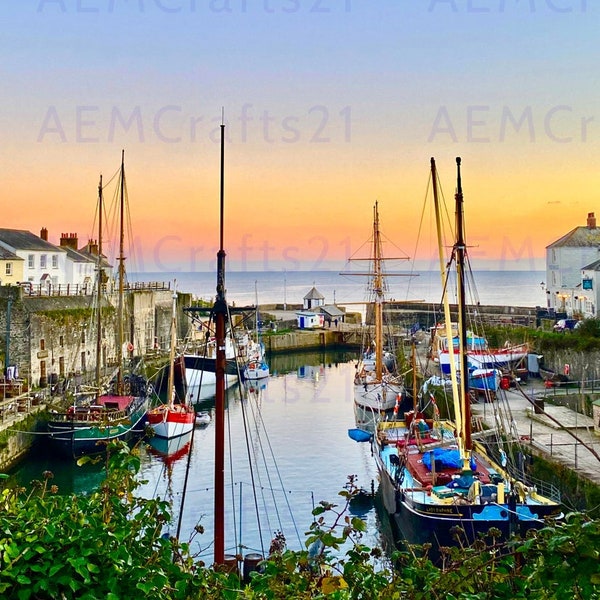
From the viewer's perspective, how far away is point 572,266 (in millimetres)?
44938

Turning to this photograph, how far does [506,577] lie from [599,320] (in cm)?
3427

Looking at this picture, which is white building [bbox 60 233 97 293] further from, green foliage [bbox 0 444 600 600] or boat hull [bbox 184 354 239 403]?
green foliage [bbox 0 444 600 600]

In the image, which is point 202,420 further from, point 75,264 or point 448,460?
point 75,264

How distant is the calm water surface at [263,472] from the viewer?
1886 cm

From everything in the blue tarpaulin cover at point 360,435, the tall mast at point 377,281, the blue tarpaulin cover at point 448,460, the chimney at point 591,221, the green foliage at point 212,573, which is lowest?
the blue tarpaulin cover at point 360,435

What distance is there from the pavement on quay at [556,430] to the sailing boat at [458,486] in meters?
1.04

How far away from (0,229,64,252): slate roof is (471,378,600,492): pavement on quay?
30584 mm

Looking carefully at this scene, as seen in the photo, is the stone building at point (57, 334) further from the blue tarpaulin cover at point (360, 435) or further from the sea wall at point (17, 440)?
the blue tarpaulin cover at point (360, 435)

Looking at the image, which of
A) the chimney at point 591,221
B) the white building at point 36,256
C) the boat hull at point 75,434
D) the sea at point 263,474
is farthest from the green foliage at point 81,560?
the chimney at point 591,221

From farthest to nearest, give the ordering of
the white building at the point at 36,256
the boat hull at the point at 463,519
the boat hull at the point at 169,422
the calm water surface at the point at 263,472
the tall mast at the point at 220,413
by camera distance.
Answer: the white building at the point at 36,256 → the boat hull at the point at 169,422 → the calm water surface at the point at 263,472 → the boat hull at the point at 463,519 → the tall mast at the point at 220,413

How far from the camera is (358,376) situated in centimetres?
3644

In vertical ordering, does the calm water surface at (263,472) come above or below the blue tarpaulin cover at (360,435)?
below

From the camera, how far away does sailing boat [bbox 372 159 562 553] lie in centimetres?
1478

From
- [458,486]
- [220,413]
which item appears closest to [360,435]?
[458,486]
